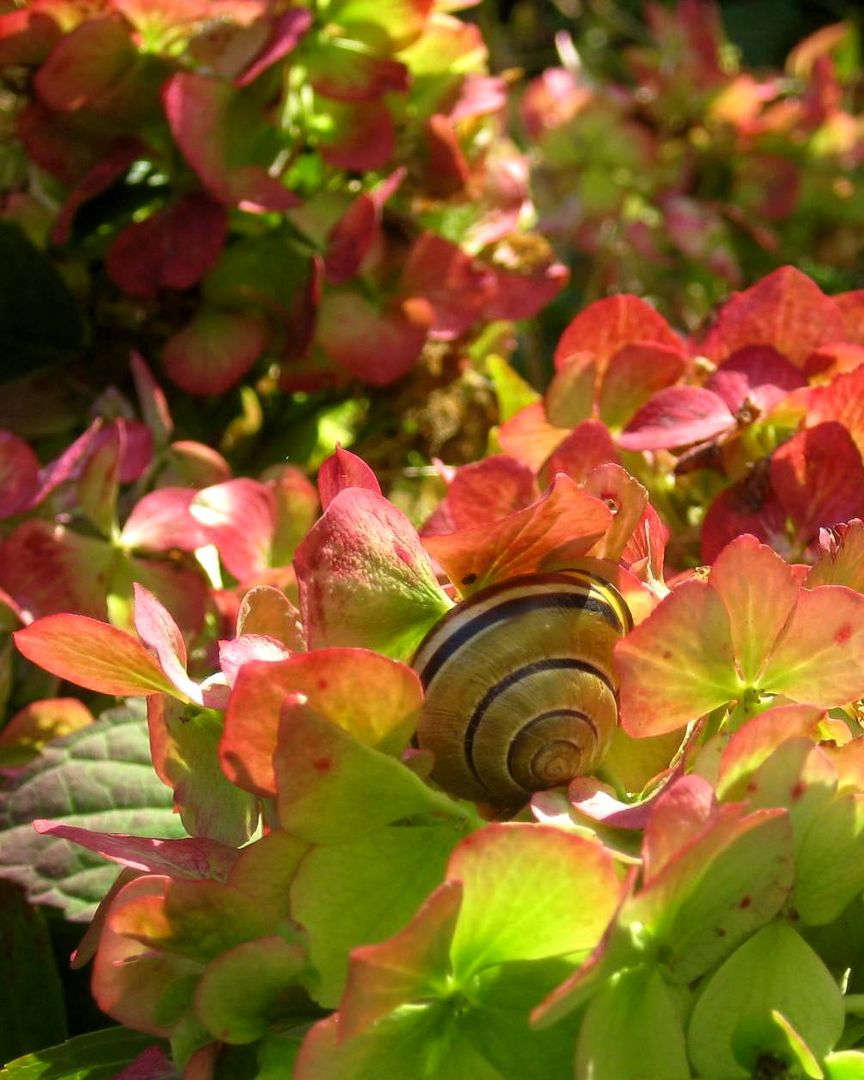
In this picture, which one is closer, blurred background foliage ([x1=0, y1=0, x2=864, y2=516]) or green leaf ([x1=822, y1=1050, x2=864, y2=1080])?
green leaf ([x1=822, y1=1050, x2=864, y2=1080])

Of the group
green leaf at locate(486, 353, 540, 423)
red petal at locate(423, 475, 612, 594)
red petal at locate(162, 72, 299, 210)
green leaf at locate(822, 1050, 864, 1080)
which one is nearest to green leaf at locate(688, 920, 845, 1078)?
green leaf at locate(822, 1050, 864, 1080)

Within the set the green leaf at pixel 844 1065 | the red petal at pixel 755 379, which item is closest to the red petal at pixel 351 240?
the red petal at pixel 755 379

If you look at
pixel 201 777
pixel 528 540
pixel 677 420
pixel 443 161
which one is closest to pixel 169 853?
pixel 201 777

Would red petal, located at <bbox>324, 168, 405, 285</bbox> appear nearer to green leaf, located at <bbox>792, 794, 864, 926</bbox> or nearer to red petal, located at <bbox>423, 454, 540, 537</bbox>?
red petal, located at <bbox>423, 454, 540, 537</bbox>

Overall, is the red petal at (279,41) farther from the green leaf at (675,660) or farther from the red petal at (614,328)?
the green leaf at (675,660)

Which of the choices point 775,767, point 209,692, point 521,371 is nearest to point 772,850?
point 775,767

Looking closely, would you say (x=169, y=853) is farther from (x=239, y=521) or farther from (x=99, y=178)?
(x=99, y=178)
